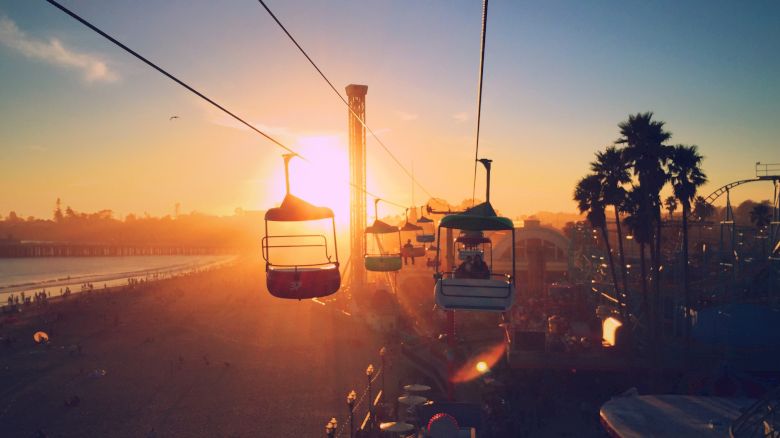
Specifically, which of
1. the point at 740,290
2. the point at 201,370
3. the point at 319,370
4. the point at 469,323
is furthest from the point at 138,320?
the point at 740,290

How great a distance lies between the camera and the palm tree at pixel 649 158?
2534 cm

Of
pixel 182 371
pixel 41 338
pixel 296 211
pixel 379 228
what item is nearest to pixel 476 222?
pixel 296 211

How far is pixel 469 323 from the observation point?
35344mm

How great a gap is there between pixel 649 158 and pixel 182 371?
3069cm

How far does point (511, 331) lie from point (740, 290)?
14201 millimetres

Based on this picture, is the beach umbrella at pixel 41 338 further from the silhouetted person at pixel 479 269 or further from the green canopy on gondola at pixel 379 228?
the silhouetted person at pixel 479 269

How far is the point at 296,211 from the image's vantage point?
9070mm

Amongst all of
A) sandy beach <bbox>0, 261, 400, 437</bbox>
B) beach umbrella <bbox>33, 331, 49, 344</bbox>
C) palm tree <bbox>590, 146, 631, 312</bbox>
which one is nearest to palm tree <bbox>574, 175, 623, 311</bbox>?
palm tree <bbox>590, 146, 631, 312</bbox>

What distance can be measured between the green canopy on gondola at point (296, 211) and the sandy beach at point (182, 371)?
15881mm

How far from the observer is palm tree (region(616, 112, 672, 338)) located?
2534 centimetres

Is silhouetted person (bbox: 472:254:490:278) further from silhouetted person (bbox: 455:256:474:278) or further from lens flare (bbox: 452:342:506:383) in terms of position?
lens flare (bbox: 452:342:506:383)

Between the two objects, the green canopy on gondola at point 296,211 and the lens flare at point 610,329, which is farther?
the lens flare at point 610,329

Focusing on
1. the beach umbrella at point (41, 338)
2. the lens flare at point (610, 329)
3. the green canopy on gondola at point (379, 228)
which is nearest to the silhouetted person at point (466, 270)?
Result: the green canopy on gondola at point (379, 228)

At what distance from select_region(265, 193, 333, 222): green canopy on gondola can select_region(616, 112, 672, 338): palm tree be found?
2201cm
